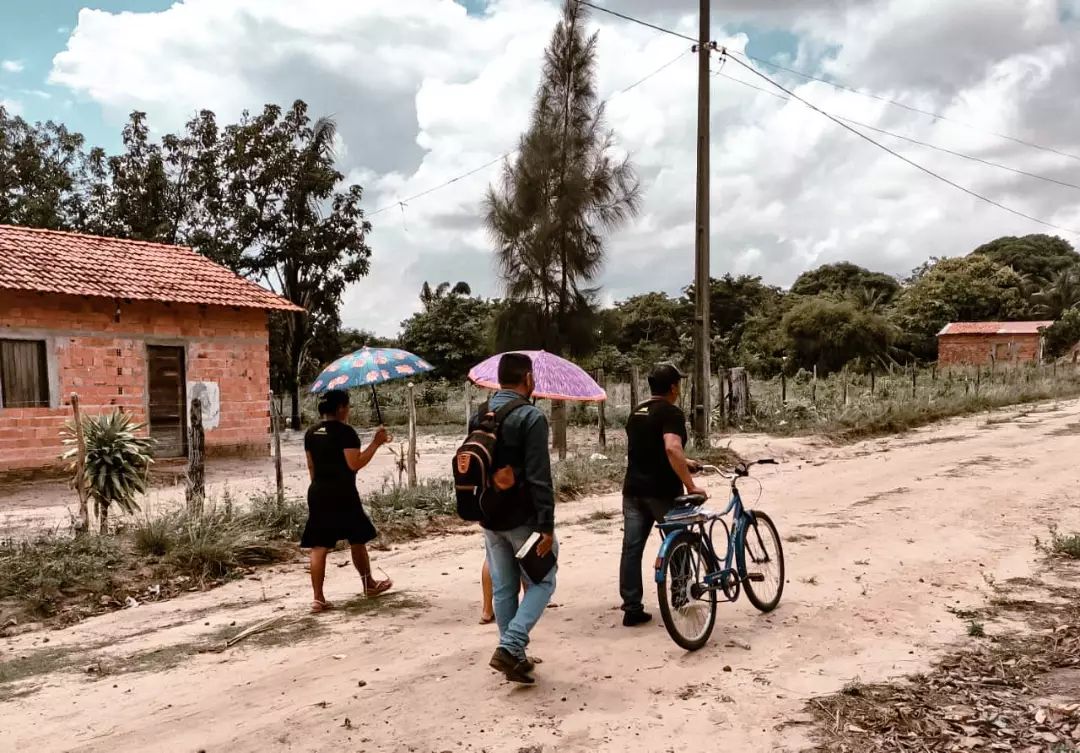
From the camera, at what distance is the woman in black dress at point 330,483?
18.4 feet

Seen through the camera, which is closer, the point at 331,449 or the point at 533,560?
the point at 533,560

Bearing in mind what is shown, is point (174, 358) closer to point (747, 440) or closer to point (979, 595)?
point (747, 440)

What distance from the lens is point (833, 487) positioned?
34.3 ft

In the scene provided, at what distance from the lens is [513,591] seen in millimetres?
4266

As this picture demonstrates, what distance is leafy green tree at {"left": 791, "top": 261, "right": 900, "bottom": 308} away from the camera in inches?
2144

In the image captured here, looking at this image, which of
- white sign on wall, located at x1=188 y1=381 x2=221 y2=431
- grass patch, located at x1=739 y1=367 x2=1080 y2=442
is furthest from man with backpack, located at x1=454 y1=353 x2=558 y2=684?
grass patch, located at x1=739 y1=367 x2=1080 y2=442

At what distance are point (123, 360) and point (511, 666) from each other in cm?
1321

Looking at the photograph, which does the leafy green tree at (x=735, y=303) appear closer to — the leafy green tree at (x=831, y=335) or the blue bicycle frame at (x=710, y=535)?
the leafy green tree at (x=831, y=335)

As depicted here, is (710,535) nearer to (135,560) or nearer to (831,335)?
(135,560)

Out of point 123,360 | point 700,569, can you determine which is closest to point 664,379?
point 700,569

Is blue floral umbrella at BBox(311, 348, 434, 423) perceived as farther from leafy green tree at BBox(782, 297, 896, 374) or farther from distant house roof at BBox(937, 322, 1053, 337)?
distant house roof at BBox(937, 322, 1053, 337)

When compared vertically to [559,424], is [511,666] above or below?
below

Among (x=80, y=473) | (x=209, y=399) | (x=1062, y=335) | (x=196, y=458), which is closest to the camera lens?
(x=80, y=473)

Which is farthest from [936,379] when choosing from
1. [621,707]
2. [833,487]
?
[621,707]
